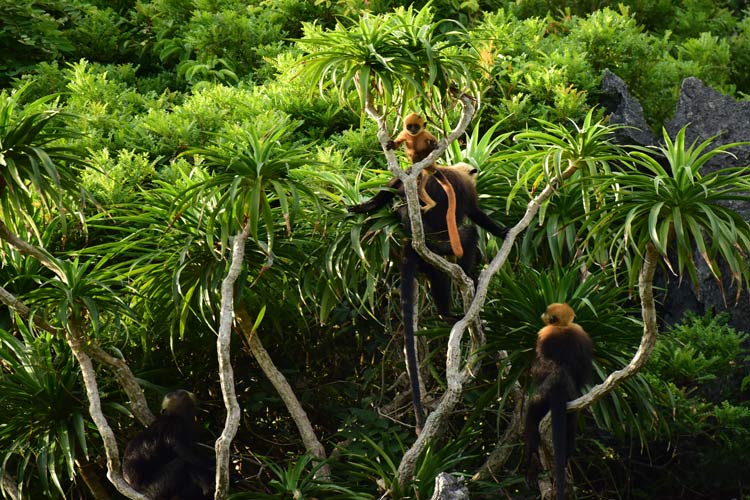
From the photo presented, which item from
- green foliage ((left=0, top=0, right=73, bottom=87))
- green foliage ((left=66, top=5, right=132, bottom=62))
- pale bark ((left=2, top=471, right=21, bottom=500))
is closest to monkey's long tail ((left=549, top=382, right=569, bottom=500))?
pale bark ((left=2, top=471, right=21, bottom=500))

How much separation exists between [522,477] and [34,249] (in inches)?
90.5

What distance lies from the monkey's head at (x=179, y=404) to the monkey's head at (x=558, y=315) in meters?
1.58

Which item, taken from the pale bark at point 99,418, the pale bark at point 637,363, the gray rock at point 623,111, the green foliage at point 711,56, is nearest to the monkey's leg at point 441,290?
the pale bark at point 637,363

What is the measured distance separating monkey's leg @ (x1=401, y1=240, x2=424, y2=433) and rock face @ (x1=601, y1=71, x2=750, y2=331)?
2.08m

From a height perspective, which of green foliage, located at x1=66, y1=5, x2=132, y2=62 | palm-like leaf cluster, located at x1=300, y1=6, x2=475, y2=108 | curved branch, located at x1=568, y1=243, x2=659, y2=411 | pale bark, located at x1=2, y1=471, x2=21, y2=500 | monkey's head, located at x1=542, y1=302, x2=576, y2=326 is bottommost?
pale bark, located at x1=2, y1=471, x2=21, y2=500

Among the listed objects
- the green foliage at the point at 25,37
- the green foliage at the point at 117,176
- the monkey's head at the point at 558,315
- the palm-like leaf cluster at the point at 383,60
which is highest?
the palm-like leaf cluster at the point at 383,60

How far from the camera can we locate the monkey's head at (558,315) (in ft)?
15.9

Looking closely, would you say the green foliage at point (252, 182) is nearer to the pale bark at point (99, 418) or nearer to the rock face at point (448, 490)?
the pale bark at point (99, 418)

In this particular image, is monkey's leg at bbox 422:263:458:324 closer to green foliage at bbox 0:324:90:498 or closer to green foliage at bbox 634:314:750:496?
green foliage at bbox 634:314:750:496

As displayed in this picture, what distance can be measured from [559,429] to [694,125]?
321 cm

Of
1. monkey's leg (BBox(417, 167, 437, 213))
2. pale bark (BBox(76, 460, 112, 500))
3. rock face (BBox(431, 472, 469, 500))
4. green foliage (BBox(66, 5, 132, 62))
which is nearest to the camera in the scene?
rock face (BBox(431, 472, 469, 500))

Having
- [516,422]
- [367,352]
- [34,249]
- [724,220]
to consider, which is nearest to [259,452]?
[367,352]

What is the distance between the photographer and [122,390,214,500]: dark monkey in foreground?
516cm

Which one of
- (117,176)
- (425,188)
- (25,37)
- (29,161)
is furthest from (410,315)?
(25,37)
